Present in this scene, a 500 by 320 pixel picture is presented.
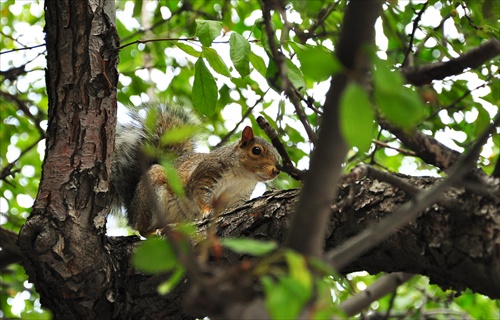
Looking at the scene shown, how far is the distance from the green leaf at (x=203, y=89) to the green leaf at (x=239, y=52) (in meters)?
0.16

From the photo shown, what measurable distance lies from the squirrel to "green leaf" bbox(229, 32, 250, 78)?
116cm

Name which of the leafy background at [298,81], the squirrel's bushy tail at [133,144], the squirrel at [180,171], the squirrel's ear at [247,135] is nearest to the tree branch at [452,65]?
the leafy background at [298,81]

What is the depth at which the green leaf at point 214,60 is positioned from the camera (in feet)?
5.97

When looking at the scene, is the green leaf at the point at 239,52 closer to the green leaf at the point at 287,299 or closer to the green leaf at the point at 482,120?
the green leaf at the point at 482,120

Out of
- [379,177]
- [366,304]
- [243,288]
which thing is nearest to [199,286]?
[243,288]

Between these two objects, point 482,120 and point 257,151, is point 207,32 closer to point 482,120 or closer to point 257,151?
point 482,120

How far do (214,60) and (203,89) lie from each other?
11 centimetres

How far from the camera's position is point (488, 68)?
7.88 ft

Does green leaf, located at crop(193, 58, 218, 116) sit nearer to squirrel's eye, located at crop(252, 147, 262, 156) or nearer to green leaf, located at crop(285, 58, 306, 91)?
green leaf, located at crop(285, 58, 306, 91)

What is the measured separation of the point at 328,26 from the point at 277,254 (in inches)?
93.7

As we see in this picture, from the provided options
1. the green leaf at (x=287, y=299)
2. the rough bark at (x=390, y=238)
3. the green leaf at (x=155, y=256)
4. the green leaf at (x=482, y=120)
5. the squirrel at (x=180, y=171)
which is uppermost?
the squirrel at (x=180, y=171)

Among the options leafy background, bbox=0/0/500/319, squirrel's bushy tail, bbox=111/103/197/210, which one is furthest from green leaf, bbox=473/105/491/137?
squirrel's bushy tail, bbox=111/103/197/210

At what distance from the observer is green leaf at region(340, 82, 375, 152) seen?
2.32ft

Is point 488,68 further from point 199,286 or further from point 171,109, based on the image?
point 199,286
